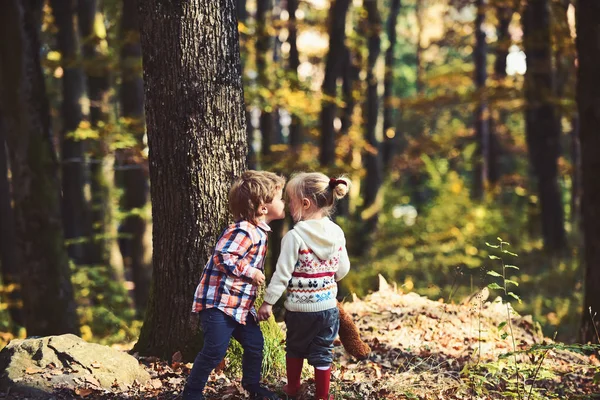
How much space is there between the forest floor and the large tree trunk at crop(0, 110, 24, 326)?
26.9 ft

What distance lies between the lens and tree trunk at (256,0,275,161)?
453 inches

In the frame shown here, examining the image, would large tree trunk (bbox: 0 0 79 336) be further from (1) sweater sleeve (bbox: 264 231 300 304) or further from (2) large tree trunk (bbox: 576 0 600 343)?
(2) large tree trunk (bbox: 576 0 600 343)

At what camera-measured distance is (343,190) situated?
414 centimetres

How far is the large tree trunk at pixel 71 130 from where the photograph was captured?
13.3 m

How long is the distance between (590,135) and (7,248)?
10.9m

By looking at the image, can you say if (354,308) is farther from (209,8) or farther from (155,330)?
(209,8)

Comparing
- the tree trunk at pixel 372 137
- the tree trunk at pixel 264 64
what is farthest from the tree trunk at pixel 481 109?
the tree trunk at pixel 264 64

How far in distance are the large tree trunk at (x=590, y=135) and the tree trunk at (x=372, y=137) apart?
11.8m

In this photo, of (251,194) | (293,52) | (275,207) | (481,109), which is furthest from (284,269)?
(481,109)

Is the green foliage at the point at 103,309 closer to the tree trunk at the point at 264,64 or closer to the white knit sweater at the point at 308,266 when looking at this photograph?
the tree trunk at the point at 264,64

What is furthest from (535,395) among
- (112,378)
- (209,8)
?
(209,8)

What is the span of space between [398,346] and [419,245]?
15101 mm

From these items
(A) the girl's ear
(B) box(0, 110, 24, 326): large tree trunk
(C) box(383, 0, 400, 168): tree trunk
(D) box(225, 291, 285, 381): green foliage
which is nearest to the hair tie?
(A) the girl's ear

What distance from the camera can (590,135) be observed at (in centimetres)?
716
